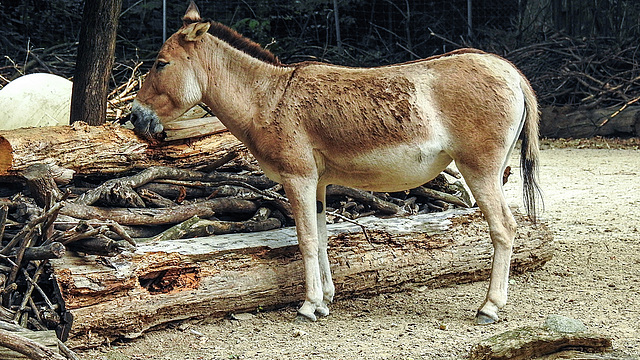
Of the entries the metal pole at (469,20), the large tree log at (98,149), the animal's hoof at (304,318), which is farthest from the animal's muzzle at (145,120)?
the metal pole at (469,20)

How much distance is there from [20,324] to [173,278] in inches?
35.7

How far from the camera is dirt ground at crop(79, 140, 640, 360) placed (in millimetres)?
4094

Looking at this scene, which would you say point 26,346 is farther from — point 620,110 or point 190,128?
point 620,110

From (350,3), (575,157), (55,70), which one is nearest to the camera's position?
(55,70)

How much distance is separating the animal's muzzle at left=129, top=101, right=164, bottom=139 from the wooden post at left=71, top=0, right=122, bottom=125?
1.07 meters

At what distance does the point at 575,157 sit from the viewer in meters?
11.3

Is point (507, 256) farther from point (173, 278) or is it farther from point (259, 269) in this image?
point (173, 278)

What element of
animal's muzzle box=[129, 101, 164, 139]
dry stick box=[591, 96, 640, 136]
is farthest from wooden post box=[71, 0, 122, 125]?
dry stick box=[591, 96, 640, 136]

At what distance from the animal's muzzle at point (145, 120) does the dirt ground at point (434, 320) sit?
3.99ft

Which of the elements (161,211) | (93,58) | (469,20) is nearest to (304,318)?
(161,211)

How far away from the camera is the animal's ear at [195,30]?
179 inches

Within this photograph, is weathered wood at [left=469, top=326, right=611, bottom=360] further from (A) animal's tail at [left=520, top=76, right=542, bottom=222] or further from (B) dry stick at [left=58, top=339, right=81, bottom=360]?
(B) dry stick at [left=58, top=339, right=81, bottom=360]

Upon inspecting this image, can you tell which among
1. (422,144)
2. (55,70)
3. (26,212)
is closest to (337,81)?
(422,144)

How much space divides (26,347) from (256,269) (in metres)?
1.66
